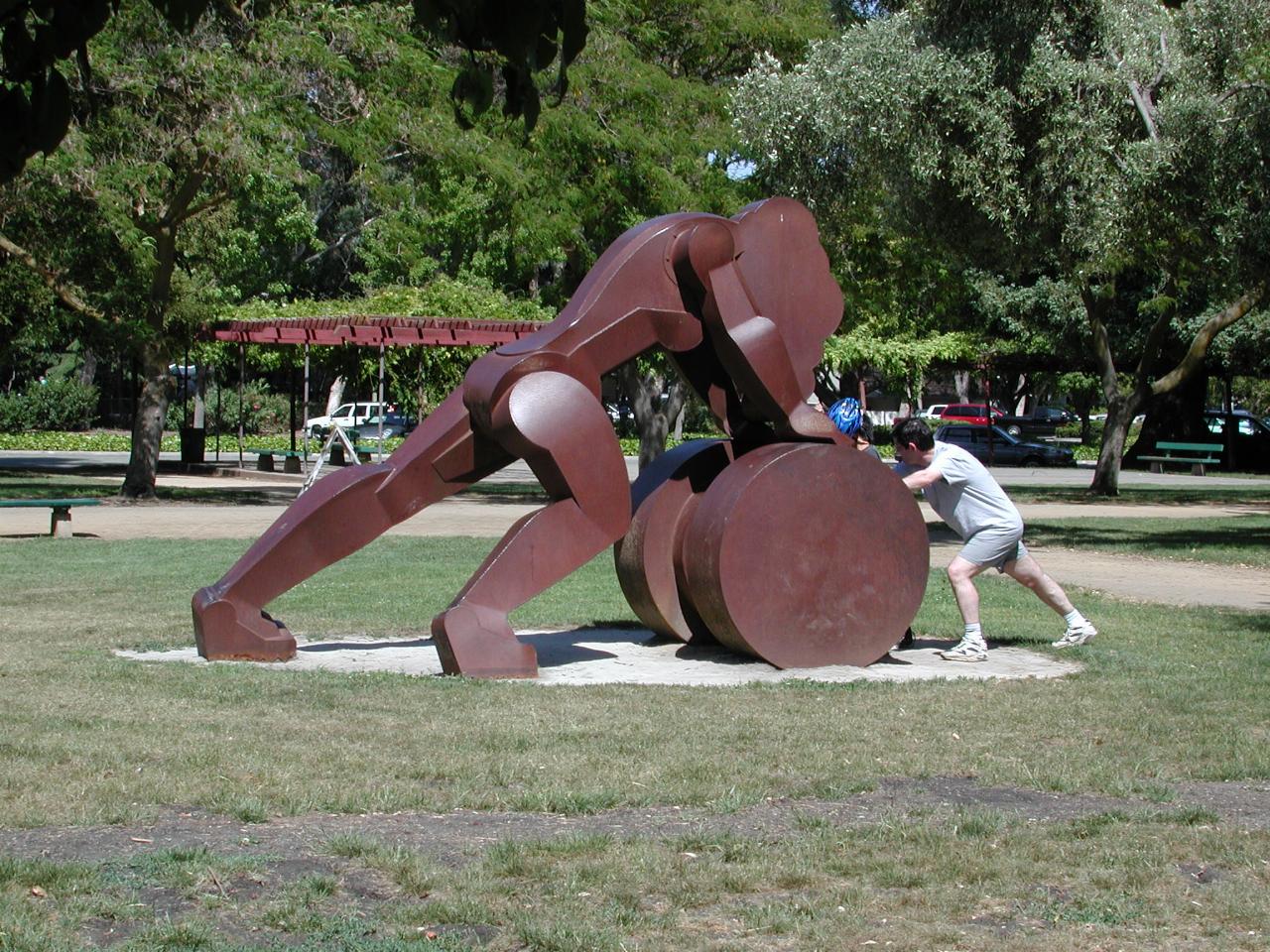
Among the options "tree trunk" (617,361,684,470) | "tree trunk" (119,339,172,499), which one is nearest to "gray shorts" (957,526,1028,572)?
"tree trunk" (617,361,684,470)

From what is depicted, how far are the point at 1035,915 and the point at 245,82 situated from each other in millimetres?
20398

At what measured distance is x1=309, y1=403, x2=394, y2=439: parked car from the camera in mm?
51906

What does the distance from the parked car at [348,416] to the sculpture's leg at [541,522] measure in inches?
1677

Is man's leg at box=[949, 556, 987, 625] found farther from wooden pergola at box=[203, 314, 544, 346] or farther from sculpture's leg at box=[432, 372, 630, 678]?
wooden pergola at box=[203, 314, 544, 346]

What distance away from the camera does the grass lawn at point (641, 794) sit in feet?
15.6

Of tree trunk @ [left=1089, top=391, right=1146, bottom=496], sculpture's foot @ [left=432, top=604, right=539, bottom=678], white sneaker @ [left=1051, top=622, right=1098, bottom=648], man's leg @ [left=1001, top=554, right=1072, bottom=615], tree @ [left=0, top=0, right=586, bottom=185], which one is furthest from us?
tree trunk @ [left=1089, top=391, right=1146, bottom=496]

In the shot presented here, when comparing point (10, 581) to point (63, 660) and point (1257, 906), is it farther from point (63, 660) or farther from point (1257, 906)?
point (1257, 906)

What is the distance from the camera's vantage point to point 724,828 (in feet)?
19.0

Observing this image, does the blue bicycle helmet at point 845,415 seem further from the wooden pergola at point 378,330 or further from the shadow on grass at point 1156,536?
the wooden pergola at point 378,330

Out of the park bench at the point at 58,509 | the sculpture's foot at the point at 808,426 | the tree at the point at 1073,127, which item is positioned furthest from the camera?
the park bench at the point at 58,509

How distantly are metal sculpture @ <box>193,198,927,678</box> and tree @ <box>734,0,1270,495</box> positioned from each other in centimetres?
1048

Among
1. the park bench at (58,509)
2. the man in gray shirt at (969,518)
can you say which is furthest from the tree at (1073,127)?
the park bench at (58,509)

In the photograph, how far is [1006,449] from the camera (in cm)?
4688

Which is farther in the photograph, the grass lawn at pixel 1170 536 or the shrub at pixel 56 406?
the shrub at pixel 56 406
